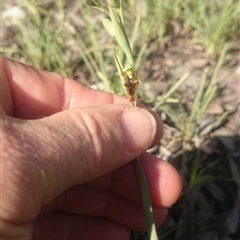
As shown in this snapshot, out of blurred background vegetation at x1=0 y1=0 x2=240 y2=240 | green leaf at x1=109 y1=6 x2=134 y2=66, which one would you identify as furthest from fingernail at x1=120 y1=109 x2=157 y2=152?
blurred background vegetation at x1=0 y1=0 x2=240 y2=240

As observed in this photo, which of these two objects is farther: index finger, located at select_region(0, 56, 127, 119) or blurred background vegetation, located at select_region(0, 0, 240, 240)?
blurred background vegetation, located at select_region(0, 0, 240, 240)

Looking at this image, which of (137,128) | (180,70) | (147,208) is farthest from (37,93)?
(180,70)

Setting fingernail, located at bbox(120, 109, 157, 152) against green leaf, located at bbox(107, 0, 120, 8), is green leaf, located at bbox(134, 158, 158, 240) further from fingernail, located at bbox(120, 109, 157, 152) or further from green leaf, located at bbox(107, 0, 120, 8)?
green leaf, located at bbox(107, 0, 120, 8)

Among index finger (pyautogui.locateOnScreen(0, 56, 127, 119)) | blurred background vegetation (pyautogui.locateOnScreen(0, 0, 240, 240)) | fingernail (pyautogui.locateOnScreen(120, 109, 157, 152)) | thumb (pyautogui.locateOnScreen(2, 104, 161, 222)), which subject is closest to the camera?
thumb (pyautogui.locateOnScreen(2, 104, 161, 222))

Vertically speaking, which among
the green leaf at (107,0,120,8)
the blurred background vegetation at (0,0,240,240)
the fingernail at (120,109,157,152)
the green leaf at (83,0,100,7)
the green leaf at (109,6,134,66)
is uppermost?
the green leaf at (107,0,120,8)

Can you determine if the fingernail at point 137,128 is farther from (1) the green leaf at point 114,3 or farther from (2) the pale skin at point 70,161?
(1) the green leaf at point 114,3

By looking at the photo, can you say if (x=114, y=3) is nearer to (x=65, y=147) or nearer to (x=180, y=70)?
(x=65, y=147)

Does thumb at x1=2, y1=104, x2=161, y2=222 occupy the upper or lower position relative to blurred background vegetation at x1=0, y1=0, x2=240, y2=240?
upper

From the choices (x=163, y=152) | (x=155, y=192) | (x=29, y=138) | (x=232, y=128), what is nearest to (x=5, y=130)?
(x=29, y=138)
